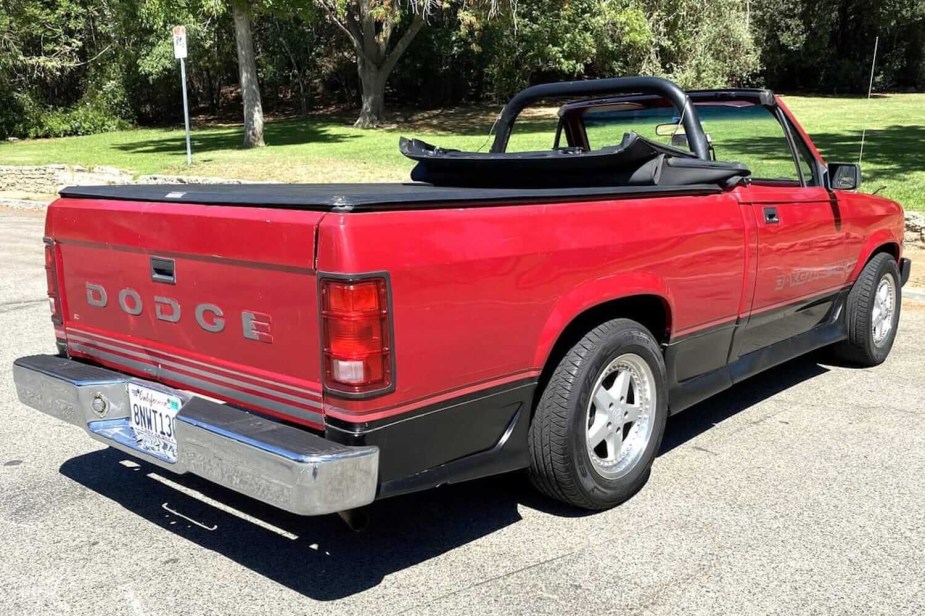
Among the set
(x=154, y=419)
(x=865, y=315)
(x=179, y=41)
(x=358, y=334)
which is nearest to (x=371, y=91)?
(x=179, y=41)

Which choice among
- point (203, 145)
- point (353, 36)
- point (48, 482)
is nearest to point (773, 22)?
point (353, 36)

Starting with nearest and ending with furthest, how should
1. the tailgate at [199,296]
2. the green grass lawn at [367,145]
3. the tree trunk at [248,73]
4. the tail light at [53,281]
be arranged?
the tailgate at [199,296]
the tail light at [53,281]
the green grass lawn at [367,145]
the tree trunk at [248,73]

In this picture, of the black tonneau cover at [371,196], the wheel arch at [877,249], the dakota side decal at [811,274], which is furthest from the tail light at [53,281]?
the wheel arch at [877,249]

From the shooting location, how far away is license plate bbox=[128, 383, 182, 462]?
10.0 ft

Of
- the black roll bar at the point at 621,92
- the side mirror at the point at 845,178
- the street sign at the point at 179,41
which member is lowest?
the side mirror at the point at 845,178

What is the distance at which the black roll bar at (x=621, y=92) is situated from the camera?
4.35 meters

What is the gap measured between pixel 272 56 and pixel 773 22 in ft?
73.4

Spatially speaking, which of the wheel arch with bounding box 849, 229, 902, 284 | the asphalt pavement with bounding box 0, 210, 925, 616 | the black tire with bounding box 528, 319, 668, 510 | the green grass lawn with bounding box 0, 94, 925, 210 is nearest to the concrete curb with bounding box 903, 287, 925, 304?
the wheel arch with bounding box 849, 229, 902, 284

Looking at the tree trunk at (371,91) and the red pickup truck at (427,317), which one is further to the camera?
the tree trunk at (371,91)

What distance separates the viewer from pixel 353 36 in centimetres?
2595

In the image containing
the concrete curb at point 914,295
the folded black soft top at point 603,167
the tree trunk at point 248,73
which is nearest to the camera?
the folded black soft top at point 603,167

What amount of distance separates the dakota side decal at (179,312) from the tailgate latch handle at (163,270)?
3.0 inches

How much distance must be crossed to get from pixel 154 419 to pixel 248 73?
19131mm

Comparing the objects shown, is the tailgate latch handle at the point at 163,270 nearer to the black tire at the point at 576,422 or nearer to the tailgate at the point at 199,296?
the tailgate at the point at 199,296
